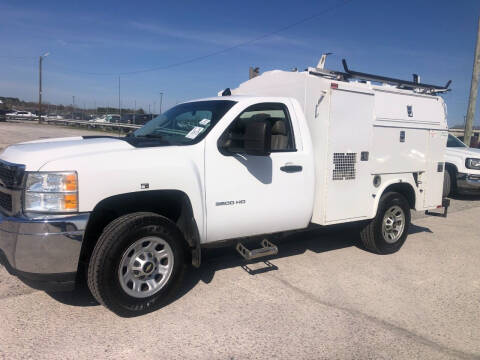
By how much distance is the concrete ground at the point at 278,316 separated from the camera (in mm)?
3154

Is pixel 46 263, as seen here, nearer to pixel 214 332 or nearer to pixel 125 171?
pixel 125 171

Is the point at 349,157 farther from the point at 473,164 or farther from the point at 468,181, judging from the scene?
the point at 473,164

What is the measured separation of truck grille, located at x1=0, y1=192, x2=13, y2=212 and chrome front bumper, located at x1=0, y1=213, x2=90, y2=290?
11cm

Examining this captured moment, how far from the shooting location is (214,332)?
339cm

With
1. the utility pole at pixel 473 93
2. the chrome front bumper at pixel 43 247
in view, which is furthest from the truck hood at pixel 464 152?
the chrome front bumper at pixel 43 247

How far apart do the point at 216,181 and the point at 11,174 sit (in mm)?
1786

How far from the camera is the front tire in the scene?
335cm

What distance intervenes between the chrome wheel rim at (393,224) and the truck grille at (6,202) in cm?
453

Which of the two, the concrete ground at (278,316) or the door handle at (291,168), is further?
the door handle at (291,168)

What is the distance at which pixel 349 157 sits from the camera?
500 centimetres

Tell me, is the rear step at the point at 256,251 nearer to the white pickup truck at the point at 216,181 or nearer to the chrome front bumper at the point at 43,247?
the white pickup truck at the point at 216,181

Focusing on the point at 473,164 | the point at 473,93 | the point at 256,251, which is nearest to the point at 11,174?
the point at 256,251

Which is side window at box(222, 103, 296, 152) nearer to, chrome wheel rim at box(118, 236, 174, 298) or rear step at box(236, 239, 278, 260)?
rear step at box(236, 239, 278, 260)

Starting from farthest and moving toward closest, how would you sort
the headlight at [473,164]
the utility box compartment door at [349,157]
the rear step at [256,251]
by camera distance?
1. the headlight at [473,164]
2. the utility box compartment door at [349,157]
3. the rear step at [256,251]
